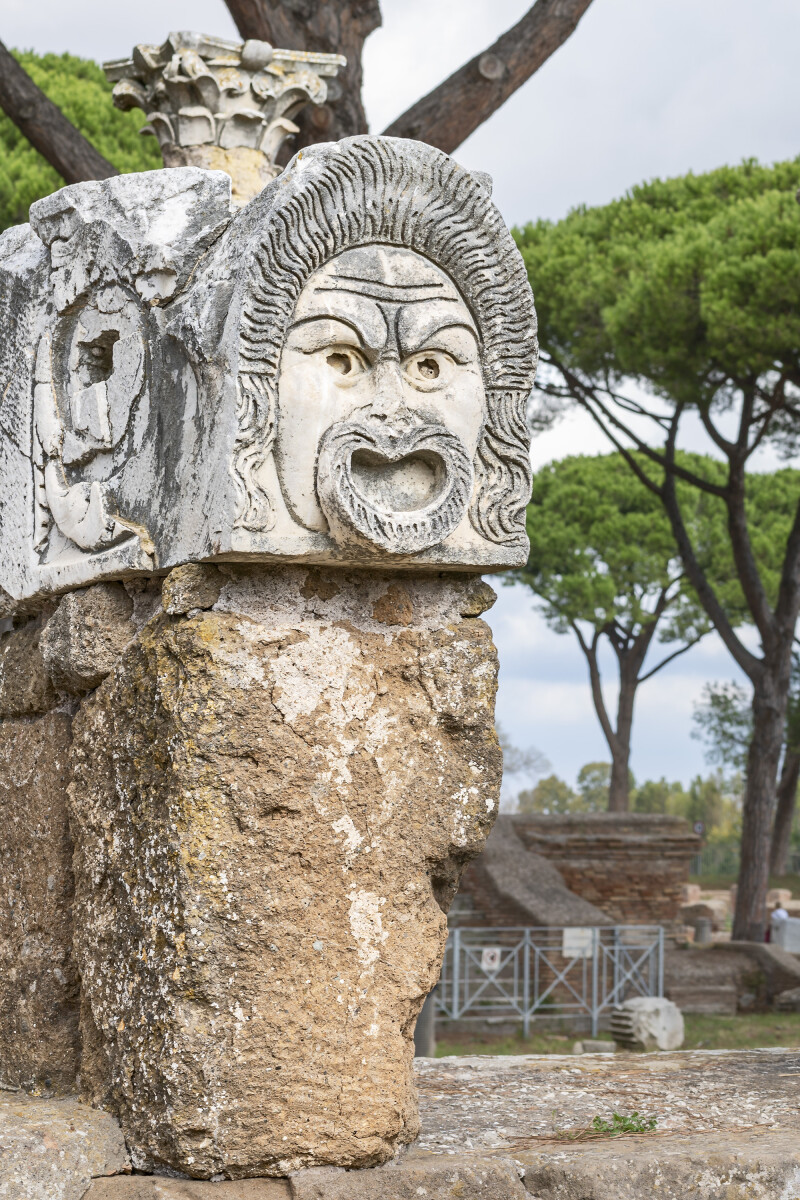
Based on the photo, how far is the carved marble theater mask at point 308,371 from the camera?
2.93 m

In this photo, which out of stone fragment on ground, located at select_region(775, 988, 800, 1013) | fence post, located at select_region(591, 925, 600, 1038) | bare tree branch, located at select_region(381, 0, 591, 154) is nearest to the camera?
bare tree branch, located at select_region(381, 0, 591, 154)

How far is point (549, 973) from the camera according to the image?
11.9 metres

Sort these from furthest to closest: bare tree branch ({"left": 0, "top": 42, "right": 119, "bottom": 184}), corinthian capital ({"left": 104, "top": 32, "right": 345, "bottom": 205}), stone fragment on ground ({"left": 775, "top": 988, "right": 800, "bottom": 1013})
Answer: stone fragment on ground ({"left": 775, "top": 988, "right": 800, "bottom": 1013}), bare tree branch ({"left": 0, "top": 42, "right": 119, "bottom": 184}), corinthian capital ({"left": 104, "top": 32, "right": 345, "bottom": 205})

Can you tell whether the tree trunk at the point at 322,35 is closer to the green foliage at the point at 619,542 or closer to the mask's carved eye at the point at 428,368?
the mask's carved eye at the point at 428,368

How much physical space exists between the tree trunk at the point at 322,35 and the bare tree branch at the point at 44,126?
106 centimetres

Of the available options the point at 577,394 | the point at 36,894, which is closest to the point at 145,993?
the point at 36,894

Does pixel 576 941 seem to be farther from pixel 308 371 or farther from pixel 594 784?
pixel 594 784

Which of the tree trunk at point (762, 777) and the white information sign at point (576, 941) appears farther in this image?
the tree trunk at point (762, 777)

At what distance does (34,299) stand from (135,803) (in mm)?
1401

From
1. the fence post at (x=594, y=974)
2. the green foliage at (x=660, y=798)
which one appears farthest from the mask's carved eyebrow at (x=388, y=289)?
the green foliage at (x=660, y=798)

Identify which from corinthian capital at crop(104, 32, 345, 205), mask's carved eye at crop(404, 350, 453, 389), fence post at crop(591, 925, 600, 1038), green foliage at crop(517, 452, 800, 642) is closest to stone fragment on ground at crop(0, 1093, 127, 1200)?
mask's carved eye at crop(404, 350, 453, 389)

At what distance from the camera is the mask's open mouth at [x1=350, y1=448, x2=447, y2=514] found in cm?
302

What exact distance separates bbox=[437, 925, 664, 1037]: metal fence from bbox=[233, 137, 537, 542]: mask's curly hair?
8.07m

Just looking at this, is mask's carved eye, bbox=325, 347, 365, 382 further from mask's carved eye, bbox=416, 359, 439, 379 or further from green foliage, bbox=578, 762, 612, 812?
green foliage, bbox=578, 762, 612, 812
